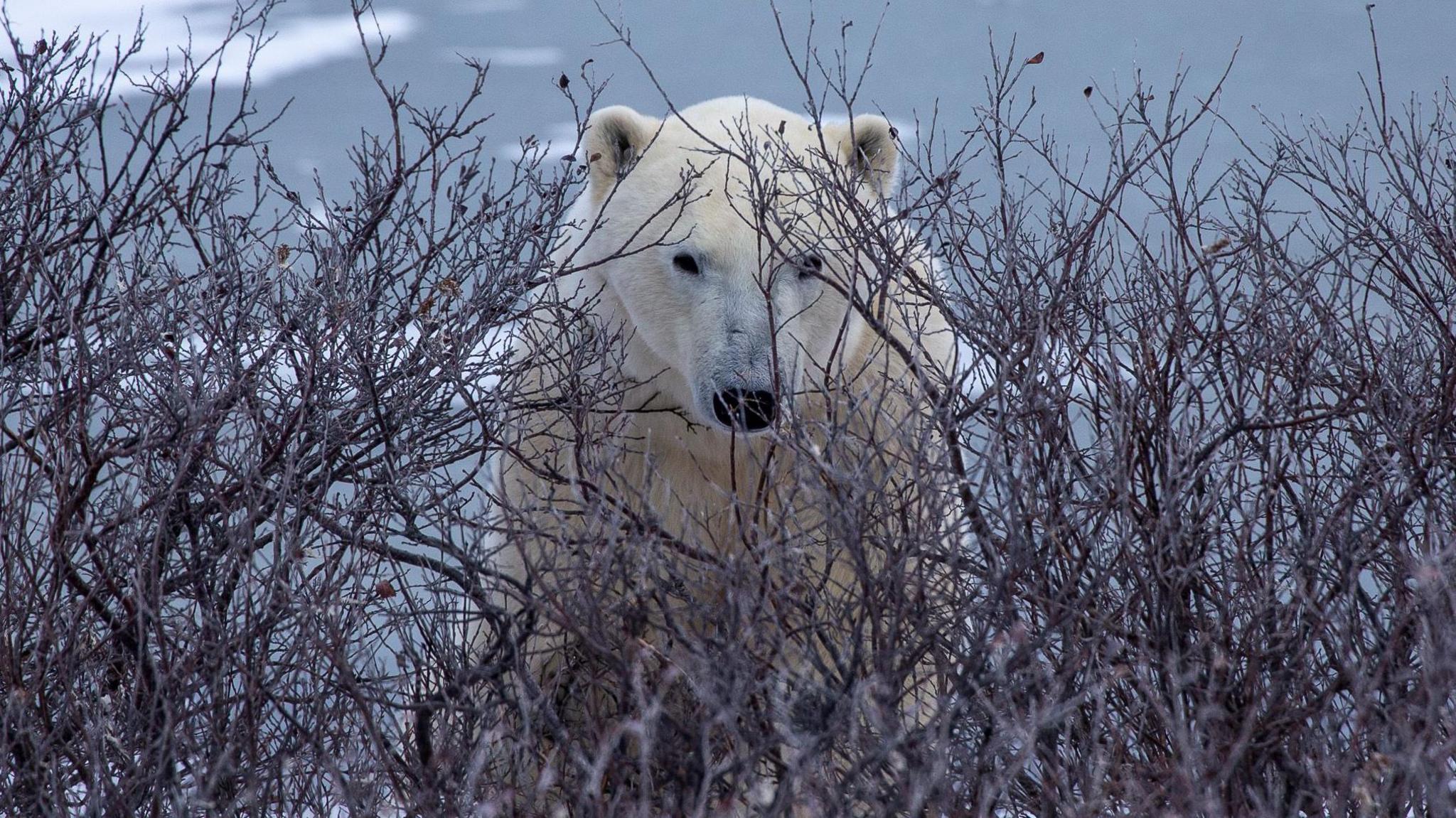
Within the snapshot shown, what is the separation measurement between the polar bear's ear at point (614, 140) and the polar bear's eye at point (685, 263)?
31 cm

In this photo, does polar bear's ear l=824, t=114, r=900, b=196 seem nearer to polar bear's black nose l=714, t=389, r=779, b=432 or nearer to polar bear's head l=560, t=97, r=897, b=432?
polar bear's head l=560, t=97, r=897, b=432

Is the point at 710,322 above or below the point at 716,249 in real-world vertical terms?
below

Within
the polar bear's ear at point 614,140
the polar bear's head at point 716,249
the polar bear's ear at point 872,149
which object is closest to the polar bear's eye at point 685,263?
the polar bear's head at point 716,249

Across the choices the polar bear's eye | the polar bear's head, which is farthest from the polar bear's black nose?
the polar bear's eye

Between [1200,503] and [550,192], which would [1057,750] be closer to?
[1200,503]

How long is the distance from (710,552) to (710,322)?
789 mm

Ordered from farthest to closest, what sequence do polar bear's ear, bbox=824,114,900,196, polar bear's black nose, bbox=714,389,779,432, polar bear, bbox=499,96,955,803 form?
1. polar bear's ear, bbox=824,114,900,196
2. polar bear's black nose, bbox=714,389,779,432
3. polar bear, bbox=499,96,955,803

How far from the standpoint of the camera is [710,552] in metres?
2.33

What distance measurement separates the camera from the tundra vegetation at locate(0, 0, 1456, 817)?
175cm

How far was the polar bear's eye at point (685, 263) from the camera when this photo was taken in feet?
10.2

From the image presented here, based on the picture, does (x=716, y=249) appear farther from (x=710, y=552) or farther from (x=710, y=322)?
(x=710, y=552)

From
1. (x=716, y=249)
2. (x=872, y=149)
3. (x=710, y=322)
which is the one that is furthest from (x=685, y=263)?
(x=872, y=149)

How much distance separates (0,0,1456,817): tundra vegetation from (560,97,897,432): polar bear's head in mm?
238

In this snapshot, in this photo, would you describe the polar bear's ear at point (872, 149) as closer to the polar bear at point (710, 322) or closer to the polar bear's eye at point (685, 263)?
the polar bear at point (710, 322)
